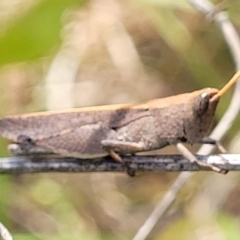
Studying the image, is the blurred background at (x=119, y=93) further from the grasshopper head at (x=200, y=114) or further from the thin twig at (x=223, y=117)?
the grasshopper head at (x=200, y=114)

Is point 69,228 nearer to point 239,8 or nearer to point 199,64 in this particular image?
point 199,64

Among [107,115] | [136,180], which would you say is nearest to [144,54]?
[136,180]

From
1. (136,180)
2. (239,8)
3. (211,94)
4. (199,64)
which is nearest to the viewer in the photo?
(211,94)

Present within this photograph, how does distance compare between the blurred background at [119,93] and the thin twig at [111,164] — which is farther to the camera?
the blurred background at [119,93]

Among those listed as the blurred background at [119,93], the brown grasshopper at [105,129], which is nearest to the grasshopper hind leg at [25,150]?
the brown grasshopper at [105,129]

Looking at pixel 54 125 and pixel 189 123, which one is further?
pixel 54 125

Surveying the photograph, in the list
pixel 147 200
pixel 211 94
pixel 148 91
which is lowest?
pixel 147 200

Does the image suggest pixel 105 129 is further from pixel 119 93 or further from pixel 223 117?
pixel 119 93
